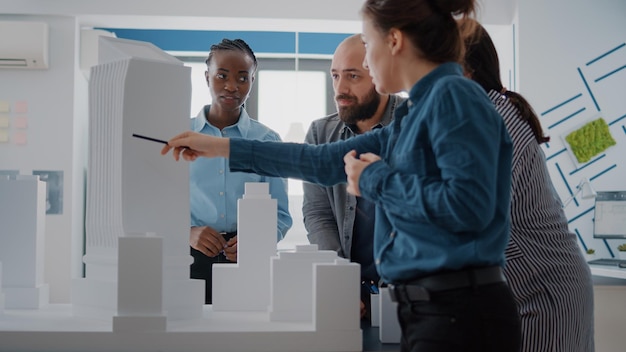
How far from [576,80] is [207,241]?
3.23 metres

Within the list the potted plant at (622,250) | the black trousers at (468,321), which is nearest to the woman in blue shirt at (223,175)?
the black trousers at (468,321)

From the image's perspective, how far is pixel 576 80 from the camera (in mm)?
4711

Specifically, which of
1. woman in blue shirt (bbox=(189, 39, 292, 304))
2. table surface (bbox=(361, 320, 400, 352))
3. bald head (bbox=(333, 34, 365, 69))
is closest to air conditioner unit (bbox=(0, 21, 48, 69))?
woman in blue shirt (bbox=(189, 39, 292, 304))

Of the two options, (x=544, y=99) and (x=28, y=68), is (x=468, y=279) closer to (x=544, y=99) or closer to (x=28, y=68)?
(x=544, y=99)

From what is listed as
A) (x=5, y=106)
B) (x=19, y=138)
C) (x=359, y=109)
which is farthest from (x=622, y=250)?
(x=5, y=106)

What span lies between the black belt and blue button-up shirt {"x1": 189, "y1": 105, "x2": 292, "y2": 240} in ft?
4.51

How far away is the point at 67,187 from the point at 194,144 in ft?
11.3

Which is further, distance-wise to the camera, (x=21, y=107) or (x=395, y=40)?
(x=21, y=107)

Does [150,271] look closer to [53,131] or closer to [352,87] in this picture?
[352,87]

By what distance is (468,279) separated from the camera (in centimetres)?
118

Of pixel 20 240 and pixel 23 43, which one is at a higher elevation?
pixel 23 43

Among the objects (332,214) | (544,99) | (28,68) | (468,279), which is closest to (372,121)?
(332,214)

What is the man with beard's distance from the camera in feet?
7.30

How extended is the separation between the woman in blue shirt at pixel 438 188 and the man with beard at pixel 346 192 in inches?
34.9
